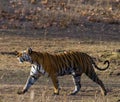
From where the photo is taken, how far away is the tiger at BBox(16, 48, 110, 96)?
504 inches

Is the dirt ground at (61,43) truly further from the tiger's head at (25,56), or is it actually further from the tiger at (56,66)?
the tiger's head at (25,56)

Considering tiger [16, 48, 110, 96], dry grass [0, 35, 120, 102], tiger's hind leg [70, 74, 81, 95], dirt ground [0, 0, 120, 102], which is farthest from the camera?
tiger's hind leg [70, 74, 81, 95]

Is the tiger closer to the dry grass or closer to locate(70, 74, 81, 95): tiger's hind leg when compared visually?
locate(70, 74, 81, 95): tiger's hind leg

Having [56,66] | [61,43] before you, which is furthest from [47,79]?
[61,43]

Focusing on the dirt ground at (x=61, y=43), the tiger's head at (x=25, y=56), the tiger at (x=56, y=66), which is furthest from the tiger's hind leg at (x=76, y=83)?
the tiger's head at (x=25, y=56)

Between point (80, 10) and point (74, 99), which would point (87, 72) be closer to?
point (74, 99)

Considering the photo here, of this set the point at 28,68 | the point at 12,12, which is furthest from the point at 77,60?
the point at 12,12

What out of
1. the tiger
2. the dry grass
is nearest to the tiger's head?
the tiger

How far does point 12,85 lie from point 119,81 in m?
2.31

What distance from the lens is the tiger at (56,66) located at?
42.0 feet

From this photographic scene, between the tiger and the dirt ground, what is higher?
the tiger

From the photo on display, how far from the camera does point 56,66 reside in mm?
13016

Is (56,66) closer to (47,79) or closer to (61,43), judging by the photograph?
(47,79)

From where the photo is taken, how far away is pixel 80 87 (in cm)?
1328
